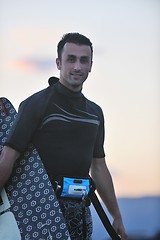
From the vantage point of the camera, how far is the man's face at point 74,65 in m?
2.70

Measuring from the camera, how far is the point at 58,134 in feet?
8.61

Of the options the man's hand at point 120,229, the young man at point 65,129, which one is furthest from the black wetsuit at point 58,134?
the man's hand at point 120,229

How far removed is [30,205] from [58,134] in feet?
1.08

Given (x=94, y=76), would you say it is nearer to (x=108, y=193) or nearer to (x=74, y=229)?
(x=108, y=193)

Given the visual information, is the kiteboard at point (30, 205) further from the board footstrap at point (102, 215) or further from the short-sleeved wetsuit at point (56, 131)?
the board footstrap at point (102, 215)

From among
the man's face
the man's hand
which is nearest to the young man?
the man's face

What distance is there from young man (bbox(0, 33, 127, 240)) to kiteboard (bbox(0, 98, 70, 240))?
5 cm

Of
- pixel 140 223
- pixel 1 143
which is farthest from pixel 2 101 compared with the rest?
pixel 140 223

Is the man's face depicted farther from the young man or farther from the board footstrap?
the board footstrap

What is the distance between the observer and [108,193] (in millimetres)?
2994

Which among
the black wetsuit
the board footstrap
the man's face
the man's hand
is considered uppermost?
the man's face

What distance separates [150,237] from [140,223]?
10 centimetres

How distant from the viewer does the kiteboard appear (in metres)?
2.56

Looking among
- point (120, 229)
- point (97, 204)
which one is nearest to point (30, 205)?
point (97, 204)
